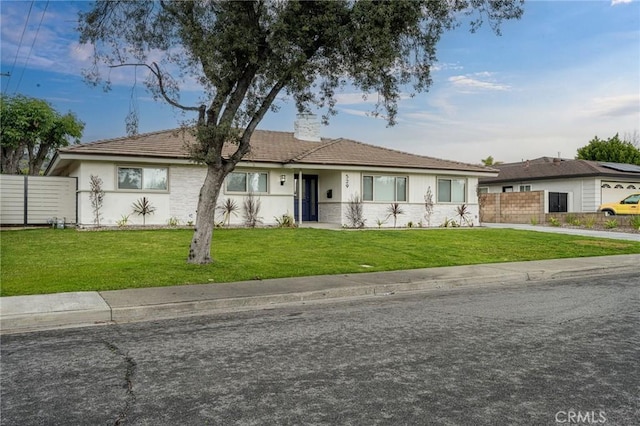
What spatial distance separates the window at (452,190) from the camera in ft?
82.7

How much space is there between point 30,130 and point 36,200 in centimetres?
2182

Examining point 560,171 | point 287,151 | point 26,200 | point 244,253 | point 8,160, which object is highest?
point 8,160

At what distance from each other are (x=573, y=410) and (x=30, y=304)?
7347mm

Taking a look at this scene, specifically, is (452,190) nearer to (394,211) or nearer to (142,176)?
(394,211)

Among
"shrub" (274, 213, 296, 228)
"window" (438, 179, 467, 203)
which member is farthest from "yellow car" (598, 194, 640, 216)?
"shrub" (274, 213, 296, 228)

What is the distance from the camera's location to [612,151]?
4562 centimetres

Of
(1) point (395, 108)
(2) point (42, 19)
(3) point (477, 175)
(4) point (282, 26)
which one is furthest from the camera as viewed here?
(3) point (477, 175)

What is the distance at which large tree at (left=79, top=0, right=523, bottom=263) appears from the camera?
9930 millimetres

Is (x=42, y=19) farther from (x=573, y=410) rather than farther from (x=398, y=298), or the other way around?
(x=573, y=410)

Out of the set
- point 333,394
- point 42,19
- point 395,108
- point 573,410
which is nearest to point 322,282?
point 395,108

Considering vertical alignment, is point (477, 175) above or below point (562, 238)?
above

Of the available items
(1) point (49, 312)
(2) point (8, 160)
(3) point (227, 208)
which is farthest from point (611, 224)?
(2) point (8, 160)

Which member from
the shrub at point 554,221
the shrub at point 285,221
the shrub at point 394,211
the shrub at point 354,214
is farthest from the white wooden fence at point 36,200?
the shrub at point 554,221

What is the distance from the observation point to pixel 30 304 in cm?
736
